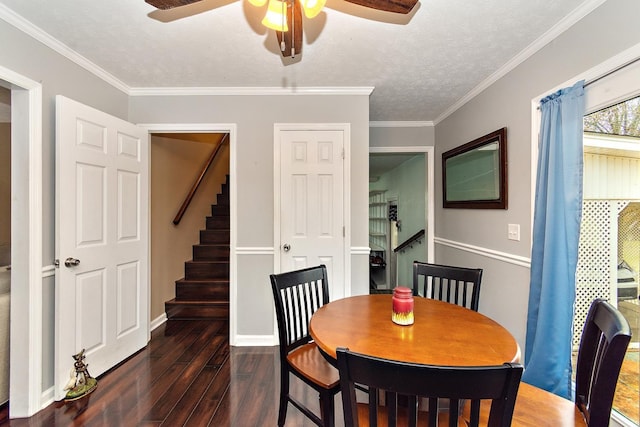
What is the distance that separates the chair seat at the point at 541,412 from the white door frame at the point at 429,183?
252 cm

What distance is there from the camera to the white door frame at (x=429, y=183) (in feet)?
12.0

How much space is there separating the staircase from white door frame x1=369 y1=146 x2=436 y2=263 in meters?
2.38

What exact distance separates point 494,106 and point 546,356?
6.27 ft

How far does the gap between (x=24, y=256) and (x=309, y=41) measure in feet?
7.44

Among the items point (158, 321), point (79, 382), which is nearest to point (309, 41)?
point (79, 382)

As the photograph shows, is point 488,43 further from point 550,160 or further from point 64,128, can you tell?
point 64,128

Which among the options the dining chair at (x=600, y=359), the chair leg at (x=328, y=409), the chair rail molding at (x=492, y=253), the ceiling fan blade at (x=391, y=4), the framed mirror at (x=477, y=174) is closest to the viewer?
the dining chair at (x=600, y=359)

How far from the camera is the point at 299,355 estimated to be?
5.26 ft

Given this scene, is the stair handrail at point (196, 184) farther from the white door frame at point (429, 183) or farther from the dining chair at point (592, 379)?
the dining chair at point (592, 379)

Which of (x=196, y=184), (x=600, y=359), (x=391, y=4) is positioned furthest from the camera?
(x=196, y=184)

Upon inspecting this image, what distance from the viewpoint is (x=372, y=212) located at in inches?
311

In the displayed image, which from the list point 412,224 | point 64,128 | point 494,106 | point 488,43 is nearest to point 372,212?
point 412,224

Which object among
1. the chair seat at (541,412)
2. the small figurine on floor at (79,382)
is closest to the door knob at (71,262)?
the small figurine on floor at (79,382)

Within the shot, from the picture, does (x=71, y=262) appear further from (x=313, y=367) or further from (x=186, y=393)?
(x=313, y=367)
